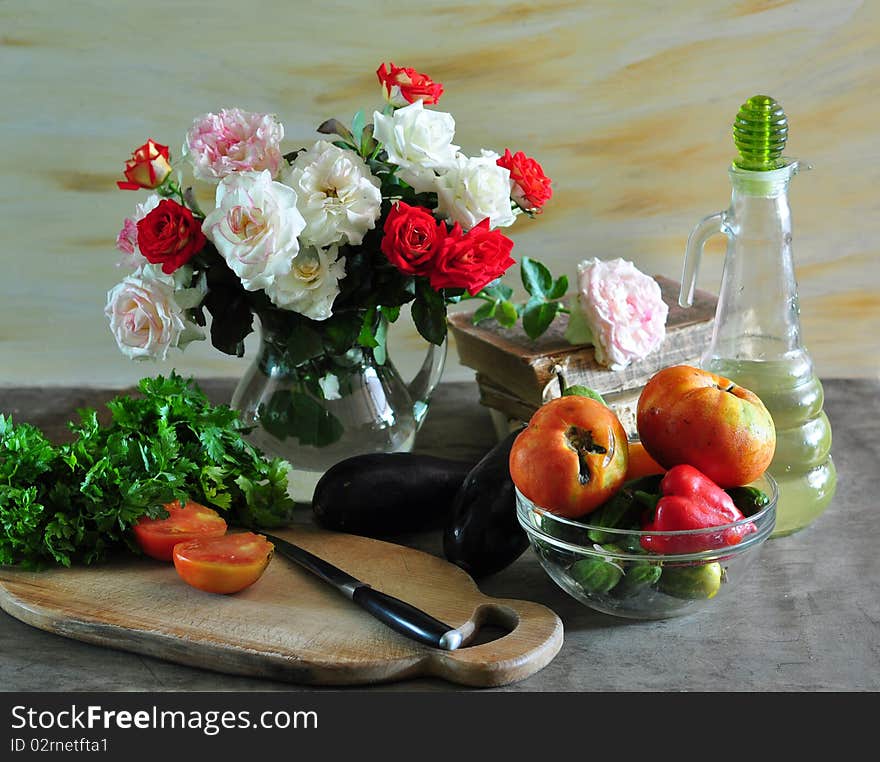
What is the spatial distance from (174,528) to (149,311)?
209 mm

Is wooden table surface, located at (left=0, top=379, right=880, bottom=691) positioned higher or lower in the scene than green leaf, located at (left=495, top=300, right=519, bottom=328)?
lower

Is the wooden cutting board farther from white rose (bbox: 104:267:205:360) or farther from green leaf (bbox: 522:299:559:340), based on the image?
green leaf (bbox: 522:299:559:340)

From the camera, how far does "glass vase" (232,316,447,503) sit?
3.92ft

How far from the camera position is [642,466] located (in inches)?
39.2

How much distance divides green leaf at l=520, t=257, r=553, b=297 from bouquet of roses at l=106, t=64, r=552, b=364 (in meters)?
0.13

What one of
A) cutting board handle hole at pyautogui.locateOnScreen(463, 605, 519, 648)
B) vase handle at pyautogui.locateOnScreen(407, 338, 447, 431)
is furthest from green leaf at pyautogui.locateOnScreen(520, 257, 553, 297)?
cutting board handle hole at pyautogui.locateOnScreen(463, 605, 519, 648)

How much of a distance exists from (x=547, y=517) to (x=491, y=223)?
32cm

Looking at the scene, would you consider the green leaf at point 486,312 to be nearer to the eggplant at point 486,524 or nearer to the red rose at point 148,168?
the eggplant at point 486,524

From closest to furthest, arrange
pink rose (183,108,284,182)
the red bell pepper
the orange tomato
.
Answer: the red bell pepper → the orange tomato → pink rose (183,108,284,182)

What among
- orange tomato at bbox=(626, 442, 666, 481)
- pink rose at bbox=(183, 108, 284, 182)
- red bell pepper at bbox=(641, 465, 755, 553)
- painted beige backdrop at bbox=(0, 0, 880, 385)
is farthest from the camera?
painted beige backdrop at bbox=(0, 0, 880, 385)

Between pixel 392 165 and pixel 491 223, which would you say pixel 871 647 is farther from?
pixel 392 165

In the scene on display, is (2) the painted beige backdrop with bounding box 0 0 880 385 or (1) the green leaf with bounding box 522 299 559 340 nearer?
(1) the green leaf with bounding box 522 299 559 340

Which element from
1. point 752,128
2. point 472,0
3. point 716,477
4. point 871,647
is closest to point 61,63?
point 472,0

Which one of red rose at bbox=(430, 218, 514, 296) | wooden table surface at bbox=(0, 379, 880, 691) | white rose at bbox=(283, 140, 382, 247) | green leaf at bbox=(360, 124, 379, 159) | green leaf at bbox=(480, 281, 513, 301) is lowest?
wooden table surface at bbox=(0, 379, 880, 691)
